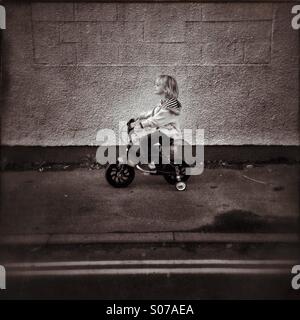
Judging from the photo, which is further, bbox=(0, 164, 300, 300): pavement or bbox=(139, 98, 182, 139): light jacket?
bbox=(139, 98, 182, 139): light jacket

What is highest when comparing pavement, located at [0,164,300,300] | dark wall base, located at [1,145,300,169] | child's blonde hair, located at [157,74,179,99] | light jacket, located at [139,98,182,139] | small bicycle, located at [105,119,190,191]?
child's blonde hair, located at [157,74,179,99]

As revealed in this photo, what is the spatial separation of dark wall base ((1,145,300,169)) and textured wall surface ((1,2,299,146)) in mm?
118

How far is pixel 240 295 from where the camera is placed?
391 centimetres

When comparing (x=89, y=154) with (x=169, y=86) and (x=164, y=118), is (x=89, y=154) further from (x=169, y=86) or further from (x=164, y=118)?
(x=169, y=86)

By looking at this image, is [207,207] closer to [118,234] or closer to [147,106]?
[118,234]

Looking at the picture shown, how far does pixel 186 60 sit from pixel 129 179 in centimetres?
207

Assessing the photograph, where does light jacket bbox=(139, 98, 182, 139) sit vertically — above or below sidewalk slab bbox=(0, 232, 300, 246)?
above

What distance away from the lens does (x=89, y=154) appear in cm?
720

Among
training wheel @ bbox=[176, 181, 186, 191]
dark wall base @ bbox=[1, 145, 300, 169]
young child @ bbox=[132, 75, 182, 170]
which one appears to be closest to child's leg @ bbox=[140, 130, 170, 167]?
young child @ bbox=[132, 75, 182, 170]

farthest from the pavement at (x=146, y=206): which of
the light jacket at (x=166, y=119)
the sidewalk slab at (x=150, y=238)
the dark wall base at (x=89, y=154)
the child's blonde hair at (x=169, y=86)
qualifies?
the child's blonde hair at (x=169, y=86)

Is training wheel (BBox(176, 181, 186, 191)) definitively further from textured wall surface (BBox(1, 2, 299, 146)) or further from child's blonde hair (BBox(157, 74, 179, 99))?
textured wall surface (BBox(1, 2, 299, 146))

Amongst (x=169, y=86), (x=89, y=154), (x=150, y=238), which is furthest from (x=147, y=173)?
(x=89, y=154)

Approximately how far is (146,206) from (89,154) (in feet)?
6.64

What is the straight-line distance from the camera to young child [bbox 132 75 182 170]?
18.9ft
